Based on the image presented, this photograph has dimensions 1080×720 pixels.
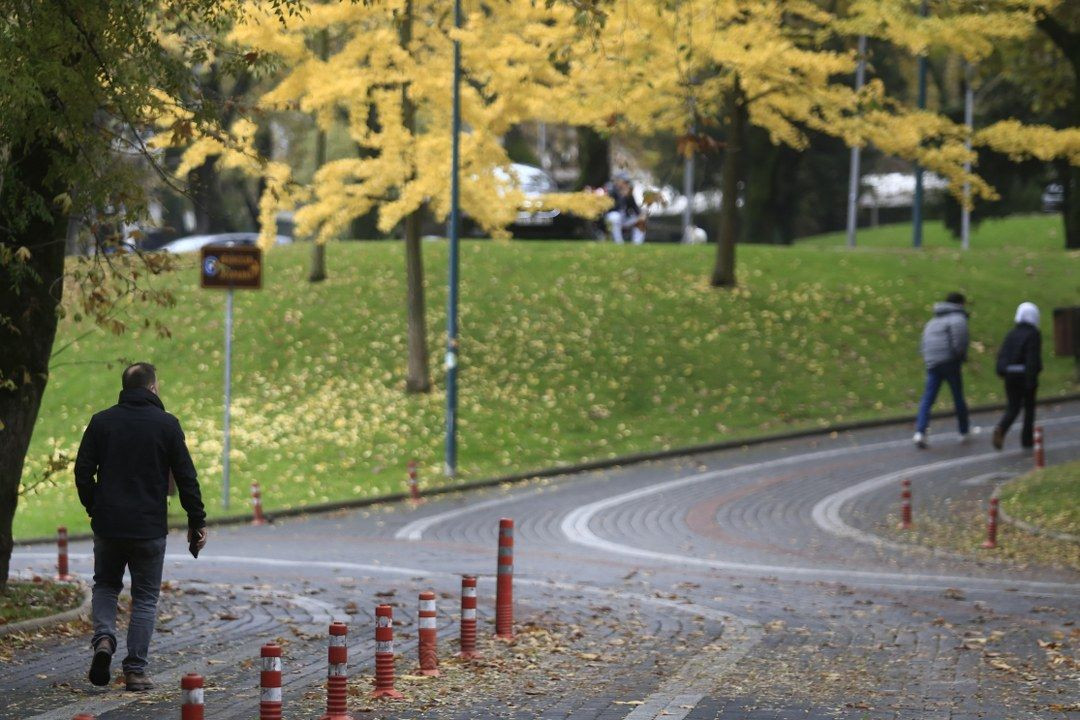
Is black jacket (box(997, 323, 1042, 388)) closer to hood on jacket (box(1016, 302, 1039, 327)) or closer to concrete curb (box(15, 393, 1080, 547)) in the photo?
hood on jacket (box(1016, 302, 1039, 327))

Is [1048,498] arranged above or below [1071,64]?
below

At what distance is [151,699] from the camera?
886 centimetres

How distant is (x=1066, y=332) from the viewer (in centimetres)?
2578

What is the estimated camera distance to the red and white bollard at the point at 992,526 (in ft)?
54.9

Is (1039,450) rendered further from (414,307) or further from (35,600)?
(35,600)

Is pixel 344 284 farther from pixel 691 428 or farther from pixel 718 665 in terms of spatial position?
pixel 718 665

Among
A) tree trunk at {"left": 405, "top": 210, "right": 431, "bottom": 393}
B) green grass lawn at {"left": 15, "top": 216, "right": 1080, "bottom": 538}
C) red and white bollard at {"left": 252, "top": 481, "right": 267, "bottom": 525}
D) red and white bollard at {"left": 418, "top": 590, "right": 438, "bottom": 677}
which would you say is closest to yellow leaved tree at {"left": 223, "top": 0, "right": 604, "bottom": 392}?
tree trunk at {"left": 405, "top": 210, "right": 431, "bottom": 393}

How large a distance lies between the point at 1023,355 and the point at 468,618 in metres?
14.2

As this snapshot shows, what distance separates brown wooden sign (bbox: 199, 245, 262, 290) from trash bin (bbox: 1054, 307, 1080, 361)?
39.6ft

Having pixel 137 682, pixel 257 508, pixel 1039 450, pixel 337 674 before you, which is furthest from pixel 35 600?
pixel 1039 450

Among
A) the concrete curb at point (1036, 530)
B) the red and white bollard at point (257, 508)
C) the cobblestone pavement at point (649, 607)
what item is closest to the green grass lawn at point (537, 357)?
the red and white bollard at point (257, 508)

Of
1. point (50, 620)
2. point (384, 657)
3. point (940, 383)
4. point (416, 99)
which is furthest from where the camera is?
point (416, 99)

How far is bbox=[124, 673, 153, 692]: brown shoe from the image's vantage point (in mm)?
9039

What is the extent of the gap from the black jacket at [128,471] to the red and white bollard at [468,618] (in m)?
1.79
